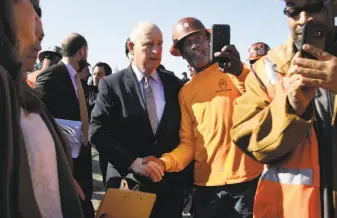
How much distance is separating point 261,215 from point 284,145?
1.12 feet

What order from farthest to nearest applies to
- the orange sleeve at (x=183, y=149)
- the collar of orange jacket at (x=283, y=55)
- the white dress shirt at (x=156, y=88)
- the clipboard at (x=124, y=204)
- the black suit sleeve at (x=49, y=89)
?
the black suit sleeve at (x=49, y=89) < the white dress shirt at (x=156, y=88) < the orange sleeve at (x=183, y=149) < the clipboard at (x=124, y=204) < the collar of orange jacket at (x=283, y=55)

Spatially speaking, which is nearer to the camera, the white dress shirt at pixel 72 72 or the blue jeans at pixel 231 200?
the blue jeans at pixel 231 200

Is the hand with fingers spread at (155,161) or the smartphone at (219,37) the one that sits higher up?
the smartphone at (219,37)

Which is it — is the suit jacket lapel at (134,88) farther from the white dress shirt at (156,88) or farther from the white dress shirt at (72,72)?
the white dress shirt at (72,72)

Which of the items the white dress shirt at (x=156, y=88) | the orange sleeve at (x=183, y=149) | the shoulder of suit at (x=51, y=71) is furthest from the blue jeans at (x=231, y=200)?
the shoulder of suit at (x=51, y=71)

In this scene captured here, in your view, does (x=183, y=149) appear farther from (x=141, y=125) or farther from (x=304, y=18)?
(x=304, y=18)

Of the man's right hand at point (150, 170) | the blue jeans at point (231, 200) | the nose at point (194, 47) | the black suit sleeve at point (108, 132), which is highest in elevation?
the nose at point (194, 47)

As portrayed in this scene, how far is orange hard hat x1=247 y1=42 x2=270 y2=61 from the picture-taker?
693 centimetres

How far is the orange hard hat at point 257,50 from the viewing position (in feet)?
22.7

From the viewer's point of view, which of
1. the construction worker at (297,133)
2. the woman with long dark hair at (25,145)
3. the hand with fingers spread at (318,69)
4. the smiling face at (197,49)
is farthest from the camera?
the smiling face at (197,49)

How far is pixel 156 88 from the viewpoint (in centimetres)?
318

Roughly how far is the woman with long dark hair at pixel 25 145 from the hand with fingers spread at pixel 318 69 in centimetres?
102

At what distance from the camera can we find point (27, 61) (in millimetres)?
1798

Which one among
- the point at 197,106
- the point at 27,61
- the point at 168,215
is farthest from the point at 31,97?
the point at 168,215
